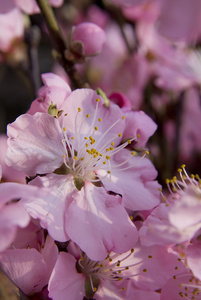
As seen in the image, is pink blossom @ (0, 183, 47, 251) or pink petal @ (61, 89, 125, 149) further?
pink petal @ (61, 89, 125, 149)

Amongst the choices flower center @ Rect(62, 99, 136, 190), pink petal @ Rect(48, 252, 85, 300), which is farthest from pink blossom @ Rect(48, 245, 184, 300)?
flower center @ Rect(62, 99, 136, 190)

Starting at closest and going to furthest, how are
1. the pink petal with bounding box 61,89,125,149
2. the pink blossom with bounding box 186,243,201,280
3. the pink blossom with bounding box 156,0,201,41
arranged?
1. the pink blossom with bounding box 156,0,201,41
2. the pink blossom with bounding box 186,243,201,280
3. the pink petal with bounding box 61,89,125,149

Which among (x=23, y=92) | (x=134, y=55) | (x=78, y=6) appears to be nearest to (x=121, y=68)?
(x=134, y=55)

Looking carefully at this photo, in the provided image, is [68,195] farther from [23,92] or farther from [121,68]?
[23,92]

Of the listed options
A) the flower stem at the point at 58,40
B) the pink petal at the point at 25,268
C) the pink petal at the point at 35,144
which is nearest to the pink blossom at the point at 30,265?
the pink petal at the point at 25,268

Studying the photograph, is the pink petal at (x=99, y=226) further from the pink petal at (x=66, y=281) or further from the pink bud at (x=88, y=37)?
the pink bud at (x=88, y=37)

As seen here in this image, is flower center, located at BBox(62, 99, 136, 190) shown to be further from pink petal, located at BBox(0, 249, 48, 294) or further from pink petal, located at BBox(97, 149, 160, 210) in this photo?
pink petal, located at BBox(0, 249, 48, 294)
